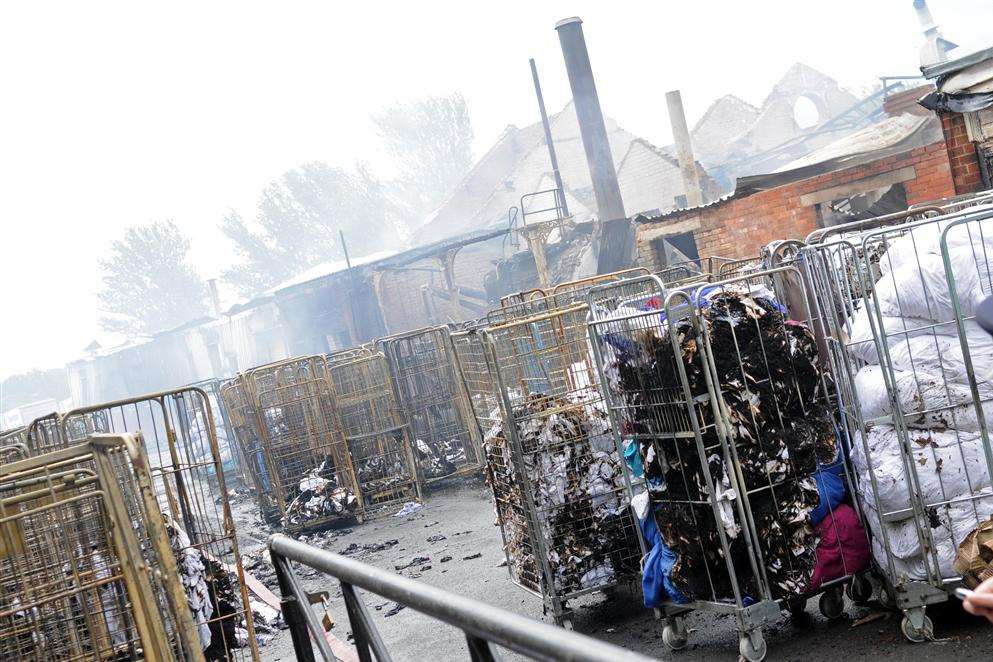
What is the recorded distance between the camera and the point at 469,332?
734 centimetres

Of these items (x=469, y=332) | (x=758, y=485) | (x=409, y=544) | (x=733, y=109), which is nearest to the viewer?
(x=758, y=485)

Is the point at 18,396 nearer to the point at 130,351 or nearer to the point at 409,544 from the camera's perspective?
the point at 130,351

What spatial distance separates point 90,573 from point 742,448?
10.7ft

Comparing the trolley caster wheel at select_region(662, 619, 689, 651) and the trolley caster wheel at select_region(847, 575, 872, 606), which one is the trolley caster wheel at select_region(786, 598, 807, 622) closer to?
the trolley caster wheel at select_region(847, 575, 872, 606)

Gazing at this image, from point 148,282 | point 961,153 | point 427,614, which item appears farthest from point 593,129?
point 148,282

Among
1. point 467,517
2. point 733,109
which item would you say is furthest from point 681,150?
point 733,109

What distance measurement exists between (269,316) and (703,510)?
4034cm

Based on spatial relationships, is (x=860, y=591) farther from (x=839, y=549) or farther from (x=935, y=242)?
(x=935, y=242)

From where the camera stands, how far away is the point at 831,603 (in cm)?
517

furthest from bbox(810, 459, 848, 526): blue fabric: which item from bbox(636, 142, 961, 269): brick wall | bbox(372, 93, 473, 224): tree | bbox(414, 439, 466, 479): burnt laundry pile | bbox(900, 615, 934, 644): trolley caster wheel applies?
bbox(372, 93, 473, 224): tree

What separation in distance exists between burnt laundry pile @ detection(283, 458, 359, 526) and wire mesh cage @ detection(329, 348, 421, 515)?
27 centimetres

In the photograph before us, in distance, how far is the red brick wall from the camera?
1014 centimetres

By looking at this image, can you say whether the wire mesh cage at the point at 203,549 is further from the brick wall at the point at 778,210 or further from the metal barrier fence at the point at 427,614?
the brick wall at the point at 778,210

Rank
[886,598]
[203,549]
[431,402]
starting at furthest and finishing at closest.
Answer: [431,402] < [203,549] < [886,598]
